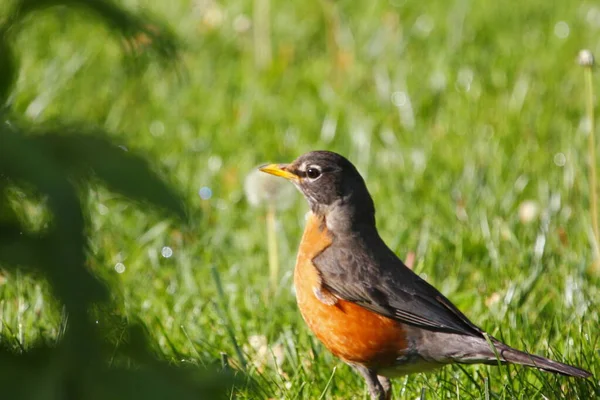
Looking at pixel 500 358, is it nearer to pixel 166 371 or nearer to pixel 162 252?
pixel 166 371

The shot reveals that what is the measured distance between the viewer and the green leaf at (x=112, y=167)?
5.44 feet

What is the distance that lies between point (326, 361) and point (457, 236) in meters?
1.22

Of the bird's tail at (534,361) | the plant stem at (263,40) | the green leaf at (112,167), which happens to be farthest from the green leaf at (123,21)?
the plant stem at (263,40)

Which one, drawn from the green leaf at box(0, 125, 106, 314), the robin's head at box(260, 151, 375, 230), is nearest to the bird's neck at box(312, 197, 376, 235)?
the robin's head at box(260, 151, 375, 230)

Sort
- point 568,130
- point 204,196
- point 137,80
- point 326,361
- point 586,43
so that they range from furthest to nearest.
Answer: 1. point 586,43
2. point 568,130
3. point 204,196
4. point 326,361
5. point 137,80

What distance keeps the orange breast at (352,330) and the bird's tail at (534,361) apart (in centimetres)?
35

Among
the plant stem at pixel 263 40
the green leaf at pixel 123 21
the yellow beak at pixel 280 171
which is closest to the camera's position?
the green leaf at pixel 123 21

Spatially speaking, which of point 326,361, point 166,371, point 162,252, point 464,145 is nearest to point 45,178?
point 166,371

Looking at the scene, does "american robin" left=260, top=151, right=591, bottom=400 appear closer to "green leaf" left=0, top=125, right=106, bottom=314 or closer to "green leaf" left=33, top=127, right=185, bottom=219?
"green leaf" left=33, top=127, right=185, bottom=219

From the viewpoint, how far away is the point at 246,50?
7281mm

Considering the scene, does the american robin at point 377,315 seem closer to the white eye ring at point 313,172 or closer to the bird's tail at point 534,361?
the bird's tail at point 534,361

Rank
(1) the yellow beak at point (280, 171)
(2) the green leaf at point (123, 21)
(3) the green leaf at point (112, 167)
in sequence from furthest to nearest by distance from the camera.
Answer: (1) the yellow beak at point (280, 171)
(2) the green leaf at point (123, 21)
(3) the green leaf at point (112, 167)

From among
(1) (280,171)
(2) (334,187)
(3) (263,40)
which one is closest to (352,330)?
(2) (334,187)

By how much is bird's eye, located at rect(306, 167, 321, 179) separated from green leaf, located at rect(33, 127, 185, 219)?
230 cm
